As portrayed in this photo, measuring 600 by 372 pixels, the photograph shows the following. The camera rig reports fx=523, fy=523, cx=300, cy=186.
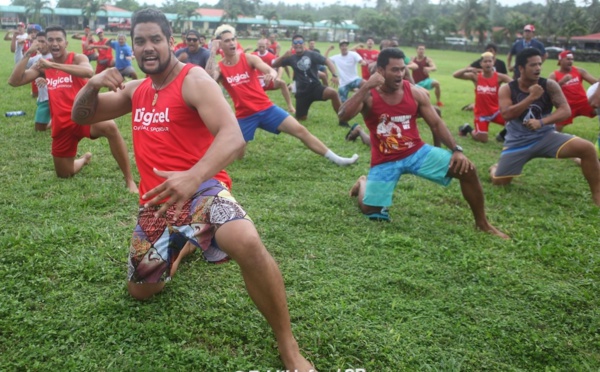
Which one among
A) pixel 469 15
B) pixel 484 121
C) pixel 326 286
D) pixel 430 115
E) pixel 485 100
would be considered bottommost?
pixel 326 286

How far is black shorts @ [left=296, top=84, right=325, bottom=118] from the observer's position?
1121 cm

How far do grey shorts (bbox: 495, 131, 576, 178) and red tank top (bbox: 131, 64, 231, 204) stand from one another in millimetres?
4651

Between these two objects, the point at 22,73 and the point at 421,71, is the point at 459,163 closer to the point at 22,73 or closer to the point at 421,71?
the point at 22,73

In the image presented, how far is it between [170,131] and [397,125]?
2.90 meters

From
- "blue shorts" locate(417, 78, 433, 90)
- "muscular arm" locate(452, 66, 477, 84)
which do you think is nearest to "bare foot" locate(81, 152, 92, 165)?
"muscular arm" locate(452, 66, 477, 84)

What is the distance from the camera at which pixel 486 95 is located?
1036cm

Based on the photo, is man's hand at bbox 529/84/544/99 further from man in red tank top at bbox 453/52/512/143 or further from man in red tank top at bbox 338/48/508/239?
man in red tank top at bbox 453/52/512/143

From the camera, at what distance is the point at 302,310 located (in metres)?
3.77

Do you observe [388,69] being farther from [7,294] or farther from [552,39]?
[552,39]

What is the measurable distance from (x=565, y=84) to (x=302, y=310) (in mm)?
8191

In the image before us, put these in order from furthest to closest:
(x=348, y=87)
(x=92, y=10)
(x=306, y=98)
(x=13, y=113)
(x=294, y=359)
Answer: (x=92, y=10)
(x=348, y=87)
(x=306, y=98)
(x=13, y=113)
(x=294, y=359)

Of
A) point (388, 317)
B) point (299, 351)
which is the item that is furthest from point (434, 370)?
point (299, 351)

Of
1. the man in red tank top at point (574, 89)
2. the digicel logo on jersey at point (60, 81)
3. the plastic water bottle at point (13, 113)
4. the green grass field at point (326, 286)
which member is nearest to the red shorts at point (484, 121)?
the man in red tank top at point (574, 89)

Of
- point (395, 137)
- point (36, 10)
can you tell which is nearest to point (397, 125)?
point (395, 137)
